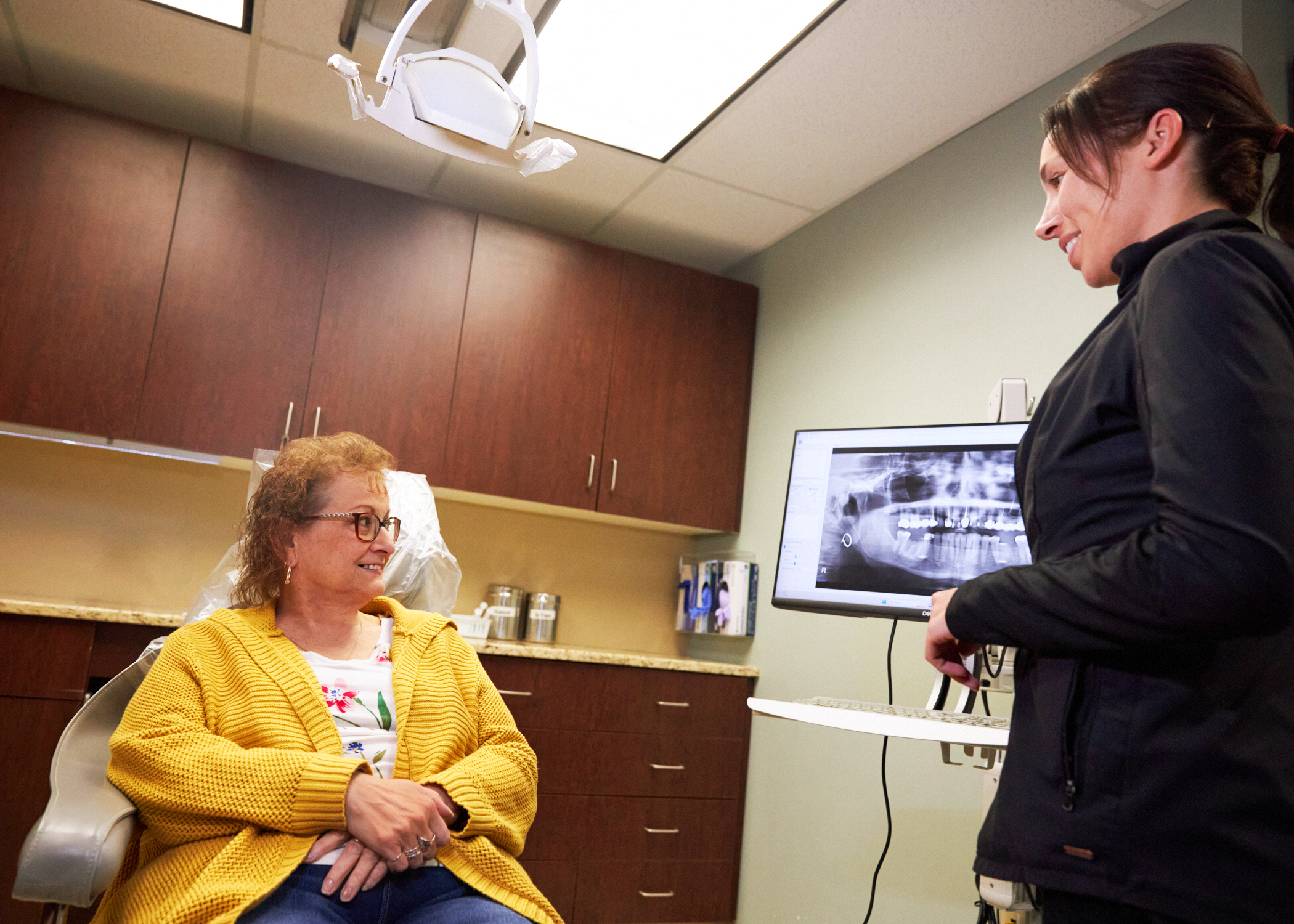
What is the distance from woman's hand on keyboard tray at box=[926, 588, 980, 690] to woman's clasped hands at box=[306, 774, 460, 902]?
2.62 ft

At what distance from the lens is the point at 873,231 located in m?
3.04

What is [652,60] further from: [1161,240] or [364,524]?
[1161,240]

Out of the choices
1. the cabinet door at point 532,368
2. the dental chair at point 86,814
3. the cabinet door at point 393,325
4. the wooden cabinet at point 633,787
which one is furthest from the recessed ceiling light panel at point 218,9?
the wooden cabinet at point 633,787

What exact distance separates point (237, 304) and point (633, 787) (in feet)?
6.46

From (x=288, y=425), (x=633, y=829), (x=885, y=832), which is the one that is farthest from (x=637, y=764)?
(x=288, y=425)

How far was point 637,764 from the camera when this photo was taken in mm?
3004

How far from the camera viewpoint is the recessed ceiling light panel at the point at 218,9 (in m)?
2.44

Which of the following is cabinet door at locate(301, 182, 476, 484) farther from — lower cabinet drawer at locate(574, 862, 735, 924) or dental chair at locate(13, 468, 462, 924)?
lower cabinet drawer at locate(574, 862, 735, 924)

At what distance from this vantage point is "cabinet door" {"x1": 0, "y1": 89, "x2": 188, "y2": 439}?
265 cm

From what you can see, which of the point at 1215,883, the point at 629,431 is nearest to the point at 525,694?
the point at 629,431

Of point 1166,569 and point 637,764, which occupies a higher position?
point 1166,569

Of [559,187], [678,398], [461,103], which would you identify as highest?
[559,187]

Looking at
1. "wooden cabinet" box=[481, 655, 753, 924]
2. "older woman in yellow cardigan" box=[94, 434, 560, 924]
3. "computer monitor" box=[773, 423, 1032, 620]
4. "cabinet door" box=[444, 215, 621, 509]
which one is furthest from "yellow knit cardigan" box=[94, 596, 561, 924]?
"cabinet door" box=[444, 215, 621, 509]

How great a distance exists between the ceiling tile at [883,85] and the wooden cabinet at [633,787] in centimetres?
170
